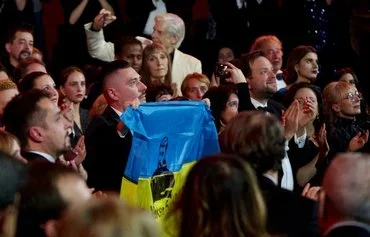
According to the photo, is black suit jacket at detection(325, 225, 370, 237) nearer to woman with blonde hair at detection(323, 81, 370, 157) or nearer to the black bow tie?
woman with blonde hair at detection(323, 81, 370, 157)

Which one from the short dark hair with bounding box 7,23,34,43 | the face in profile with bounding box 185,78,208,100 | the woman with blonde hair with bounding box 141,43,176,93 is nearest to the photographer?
the face in profile with bounding box 185,78,208,100

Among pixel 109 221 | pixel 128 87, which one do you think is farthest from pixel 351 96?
pixel 109 221

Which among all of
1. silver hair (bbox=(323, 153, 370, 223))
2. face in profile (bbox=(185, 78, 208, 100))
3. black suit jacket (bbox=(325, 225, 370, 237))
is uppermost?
silver hair (bbox=(323, 153, 370, 223))

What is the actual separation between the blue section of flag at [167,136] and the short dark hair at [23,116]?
0.69m

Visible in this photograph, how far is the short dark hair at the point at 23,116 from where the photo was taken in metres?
5.60

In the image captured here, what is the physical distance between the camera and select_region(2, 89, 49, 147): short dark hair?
220 inches

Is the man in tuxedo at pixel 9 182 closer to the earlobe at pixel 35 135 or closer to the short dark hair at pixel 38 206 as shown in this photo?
the short dark hair at pixel 38 206

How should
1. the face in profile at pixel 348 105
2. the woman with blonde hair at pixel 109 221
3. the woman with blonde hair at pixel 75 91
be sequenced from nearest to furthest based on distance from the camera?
the woman with blonde hair at pixel 109 221 → the woman with blonde hair at pixel 75 91 → the face in profile at pixel 348 105

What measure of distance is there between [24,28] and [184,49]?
2.26 metres

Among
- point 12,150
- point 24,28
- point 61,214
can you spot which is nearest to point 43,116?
point 12,150

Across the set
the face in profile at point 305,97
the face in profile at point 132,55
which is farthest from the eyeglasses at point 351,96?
the face in profile at point 132,55

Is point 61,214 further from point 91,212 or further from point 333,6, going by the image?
point 333,6

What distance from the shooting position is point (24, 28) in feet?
30.4

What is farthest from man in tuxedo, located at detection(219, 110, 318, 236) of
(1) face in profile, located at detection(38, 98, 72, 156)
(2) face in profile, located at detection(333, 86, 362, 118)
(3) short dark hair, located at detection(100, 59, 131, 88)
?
(2) face in profile, located at detection(333, 86, 362, 118)
